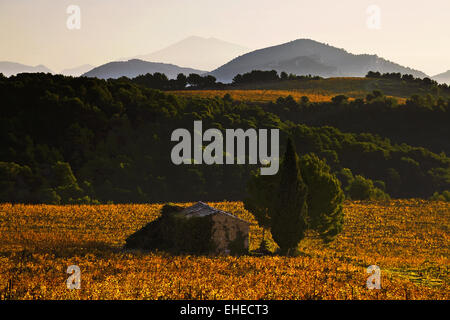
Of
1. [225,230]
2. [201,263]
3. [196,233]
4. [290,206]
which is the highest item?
[290,206]

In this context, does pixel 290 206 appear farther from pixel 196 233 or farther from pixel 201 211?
pixel 196 233

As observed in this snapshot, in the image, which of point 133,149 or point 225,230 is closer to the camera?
point 225,230

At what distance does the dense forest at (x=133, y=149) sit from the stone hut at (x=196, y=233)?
34672mm

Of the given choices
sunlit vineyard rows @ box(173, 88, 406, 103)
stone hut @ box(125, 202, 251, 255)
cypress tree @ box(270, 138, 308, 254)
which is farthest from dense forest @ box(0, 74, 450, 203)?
cypress tree @ box(270, 138, 308, 254)

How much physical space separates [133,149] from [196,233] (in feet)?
172

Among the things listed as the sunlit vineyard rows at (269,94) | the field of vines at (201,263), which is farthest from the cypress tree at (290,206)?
the sunlit vineyard rows at (269,94)

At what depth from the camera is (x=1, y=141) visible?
77.6 metres

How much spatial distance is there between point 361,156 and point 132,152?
42.3 meters

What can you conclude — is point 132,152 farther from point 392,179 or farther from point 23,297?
point 23,297

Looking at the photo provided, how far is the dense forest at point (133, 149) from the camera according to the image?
75250mm

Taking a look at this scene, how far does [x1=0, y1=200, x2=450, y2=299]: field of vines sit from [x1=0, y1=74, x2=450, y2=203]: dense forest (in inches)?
585

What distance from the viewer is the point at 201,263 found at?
103ft

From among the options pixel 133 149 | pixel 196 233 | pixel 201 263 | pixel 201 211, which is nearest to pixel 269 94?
pixel 133 149
